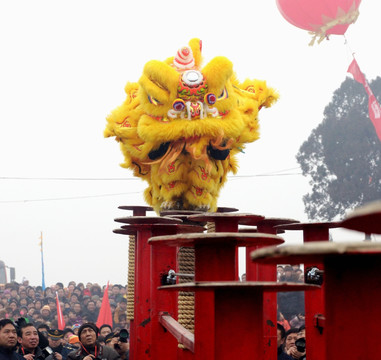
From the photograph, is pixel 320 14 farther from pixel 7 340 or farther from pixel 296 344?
pixel 7 340

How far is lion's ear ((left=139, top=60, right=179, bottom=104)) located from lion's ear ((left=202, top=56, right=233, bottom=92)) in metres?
0.25

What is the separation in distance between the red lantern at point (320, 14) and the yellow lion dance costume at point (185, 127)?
3477 mm

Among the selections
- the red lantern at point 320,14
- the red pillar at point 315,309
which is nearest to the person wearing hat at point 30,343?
the red pillar at point 315,309

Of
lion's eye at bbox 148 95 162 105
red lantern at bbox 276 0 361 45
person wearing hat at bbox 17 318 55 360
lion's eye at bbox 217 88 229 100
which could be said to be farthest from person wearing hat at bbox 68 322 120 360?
red lantern at bbox 276 0 361 45

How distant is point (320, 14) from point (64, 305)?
20.8ft

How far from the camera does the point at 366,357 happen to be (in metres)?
1.52

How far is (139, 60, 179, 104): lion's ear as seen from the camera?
512 centimetres

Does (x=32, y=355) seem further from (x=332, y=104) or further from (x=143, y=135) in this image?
(x=332, y=104)

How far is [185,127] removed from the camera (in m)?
5.09

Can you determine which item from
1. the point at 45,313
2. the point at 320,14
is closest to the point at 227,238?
the point at 320,14

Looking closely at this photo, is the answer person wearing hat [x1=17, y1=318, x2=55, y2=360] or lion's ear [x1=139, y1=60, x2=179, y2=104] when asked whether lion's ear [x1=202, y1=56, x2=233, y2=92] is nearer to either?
lion's ear [x1=139, y1=60, x2=179, y2=104]

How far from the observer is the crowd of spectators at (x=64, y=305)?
31.5ft

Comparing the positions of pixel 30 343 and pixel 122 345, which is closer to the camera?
pixel 30 343

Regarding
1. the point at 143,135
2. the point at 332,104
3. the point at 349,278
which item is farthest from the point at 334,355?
the point at 332,104
